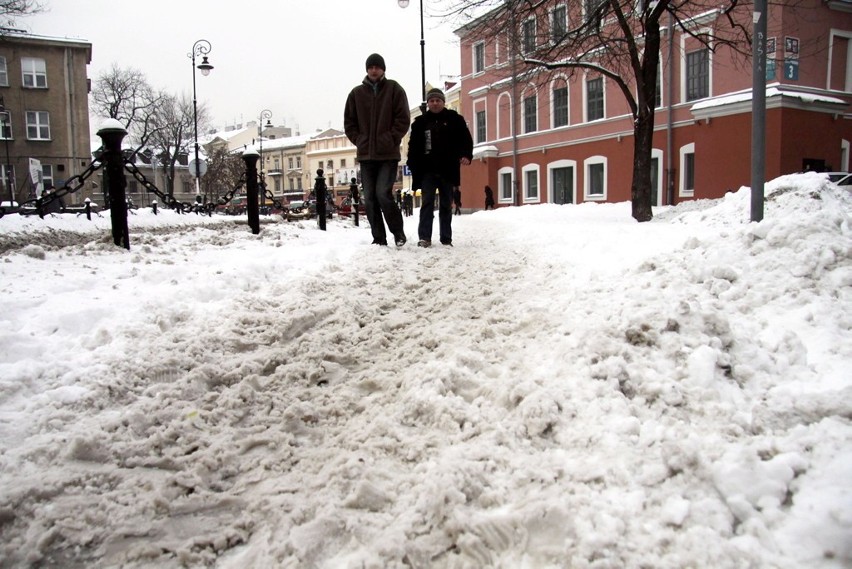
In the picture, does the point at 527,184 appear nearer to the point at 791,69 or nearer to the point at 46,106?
the point at 791,69

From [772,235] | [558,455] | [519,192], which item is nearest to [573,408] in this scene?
[558,455]

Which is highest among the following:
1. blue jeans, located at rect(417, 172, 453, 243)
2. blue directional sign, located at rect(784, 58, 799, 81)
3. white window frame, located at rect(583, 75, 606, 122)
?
white window frame, located at rect(583, 75, 606, 122)

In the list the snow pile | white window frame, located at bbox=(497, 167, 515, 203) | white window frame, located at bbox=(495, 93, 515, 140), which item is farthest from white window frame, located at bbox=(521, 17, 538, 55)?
white window frame, located at bbox=(497, 167, 515, 203)

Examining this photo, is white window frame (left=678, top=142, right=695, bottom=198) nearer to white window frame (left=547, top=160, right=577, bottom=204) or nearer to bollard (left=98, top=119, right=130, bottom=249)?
white window frame (left=547, top=160, right=577, bottom=204)

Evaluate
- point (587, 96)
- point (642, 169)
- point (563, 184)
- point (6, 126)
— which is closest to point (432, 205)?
point (642, 169)

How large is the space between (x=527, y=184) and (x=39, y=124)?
110 feet

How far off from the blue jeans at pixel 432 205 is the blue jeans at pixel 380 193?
1.14 feet

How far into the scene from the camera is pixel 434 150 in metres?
7.23

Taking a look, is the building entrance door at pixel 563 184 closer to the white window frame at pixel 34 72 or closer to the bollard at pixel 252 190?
the bollard at pixel 252 190

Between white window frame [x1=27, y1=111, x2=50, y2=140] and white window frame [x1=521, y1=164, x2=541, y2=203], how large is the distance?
1291 inches

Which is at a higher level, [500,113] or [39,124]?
[39,124]

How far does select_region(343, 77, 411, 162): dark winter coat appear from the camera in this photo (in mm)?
6836

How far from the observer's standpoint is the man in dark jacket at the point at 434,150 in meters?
7.22

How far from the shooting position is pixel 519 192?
104 feet
